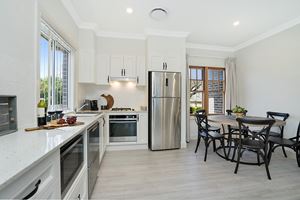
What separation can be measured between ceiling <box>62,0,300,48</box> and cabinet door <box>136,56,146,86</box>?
0.63 meters

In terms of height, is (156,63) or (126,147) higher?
(156,63)

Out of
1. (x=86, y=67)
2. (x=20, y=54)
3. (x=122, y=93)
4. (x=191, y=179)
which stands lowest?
(x=191, y=179)

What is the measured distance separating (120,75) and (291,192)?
3.65 m

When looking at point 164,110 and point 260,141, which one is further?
point 164,110

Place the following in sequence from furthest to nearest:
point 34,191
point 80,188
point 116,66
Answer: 1. point 116,66
2. point 80,188
3. point 34,191

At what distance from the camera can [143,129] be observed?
3502mm

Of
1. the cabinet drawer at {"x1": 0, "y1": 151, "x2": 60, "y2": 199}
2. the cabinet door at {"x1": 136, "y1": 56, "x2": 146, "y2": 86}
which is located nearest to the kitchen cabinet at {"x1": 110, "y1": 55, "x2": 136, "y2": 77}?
the cabinet door at {"x1": 136, "y1": 56, "x2": 146, "y2": 86}

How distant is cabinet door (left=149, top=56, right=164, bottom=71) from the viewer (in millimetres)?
3564

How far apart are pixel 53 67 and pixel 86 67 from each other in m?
1.06

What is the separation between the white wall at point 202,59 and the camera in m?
4.44

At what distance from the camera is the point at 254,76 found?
4.01m

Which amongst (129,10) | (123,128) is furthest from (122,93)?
(129,10)

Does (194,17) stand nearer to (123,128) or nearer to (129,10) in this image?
(129,10)

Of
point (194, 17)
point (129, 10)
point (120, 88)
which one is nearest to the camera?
point (129, 10)
